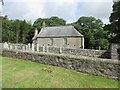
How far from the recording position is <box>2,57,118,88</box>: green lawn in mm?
12931

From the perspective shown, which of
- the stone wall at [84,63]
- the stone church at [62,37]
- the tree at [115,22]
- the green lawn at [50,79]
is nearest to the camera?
the green lawn at [50,79]

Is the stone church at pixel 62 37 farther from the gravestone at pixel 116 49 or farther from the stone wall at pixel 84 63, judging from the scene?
the gravestone at pixel 116 49

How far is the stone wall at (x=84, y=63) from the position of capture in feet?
45.7

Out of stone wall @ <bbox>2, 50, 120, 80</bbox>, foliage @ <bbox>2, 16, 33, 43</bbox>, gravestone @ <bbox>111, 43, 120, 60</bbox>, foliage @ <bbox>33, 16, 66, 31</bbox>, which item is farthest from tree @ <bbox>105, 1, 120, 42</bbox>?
foliage @ <bbox>33, 16, 66, 31</bbox>

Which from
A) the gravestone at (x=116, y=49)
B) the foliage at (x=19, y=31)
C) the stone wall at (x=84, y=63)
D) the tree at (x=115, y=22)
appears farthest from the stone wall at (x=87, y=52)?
the foliage at (x=19, y=31)

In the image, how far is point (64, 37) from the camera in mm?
60500

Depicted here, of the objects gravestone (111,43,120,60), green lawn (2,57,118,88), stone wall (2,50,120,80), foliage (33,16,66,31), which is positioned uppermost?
foliage (33,16,66,31)

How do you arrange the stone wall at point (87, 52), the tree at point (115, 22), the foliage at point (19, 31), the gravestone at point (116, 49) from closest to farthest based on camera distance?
1. the gravestone at point (116, 49)
2. the stone wall at point (87, 52)
3. the tree at point (115, 22)
4. the foliage at point (19, 31)

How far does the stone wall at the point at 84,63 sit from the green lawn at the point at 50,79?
36 centimetres

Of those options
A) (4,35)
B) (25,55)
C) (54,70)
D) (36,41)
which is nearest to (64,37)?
(36,41)

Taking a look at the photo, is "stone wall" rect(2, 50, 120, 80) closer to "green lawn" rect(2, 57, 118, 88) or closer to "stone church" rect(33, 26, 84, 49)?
"green lawn" rect(2, 57, 118, 88)

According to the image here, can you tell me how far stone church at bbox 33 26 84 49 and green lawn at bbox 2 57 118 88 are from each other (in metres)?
42.9

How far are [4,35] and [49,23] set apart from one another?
1617 inches

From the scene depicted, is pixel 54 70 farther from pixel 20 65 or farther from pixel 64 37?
pixel 64 37
